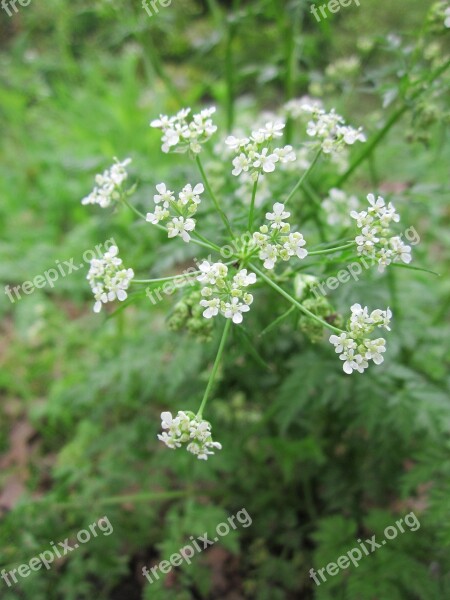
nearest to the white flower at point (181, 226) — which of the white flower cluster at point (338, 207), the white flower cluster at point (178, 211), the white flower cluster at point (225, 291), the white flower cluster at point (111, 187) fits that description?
the white flower cluster at point (178, 211)

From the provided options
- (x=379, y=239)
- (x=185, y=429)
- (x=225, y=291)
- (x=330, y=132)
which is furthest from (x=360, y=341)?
(x=330, y=132)

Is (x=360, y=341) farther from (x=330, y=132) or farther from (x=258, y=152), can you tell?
(x=330, y=132)

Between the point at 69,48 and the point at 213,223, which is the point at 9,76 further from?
the point at 213,223

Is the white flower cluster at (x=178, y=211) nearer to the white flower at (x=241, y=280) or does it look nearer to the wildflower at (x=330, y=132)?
the white flower at (x=241, y=280)

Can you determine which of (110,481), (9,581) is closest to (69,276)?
(110,481)

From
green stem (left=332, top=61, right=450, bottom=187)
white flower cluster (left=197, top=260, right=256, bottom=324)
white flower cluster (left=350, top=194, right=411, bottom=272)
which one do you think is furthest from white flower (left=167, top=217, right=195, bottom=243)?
green stem (left=332, top=61, right=450, bottom=187)
